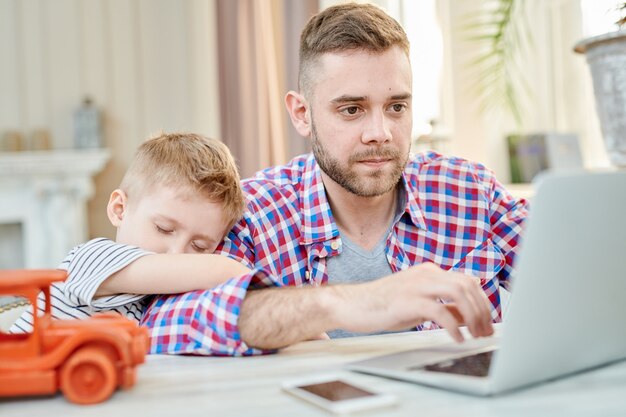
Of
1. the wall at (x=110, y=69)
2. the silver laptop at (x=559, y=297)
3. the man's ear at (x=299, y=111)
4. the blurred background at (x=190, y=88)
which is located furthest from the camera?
the wall at (x=110, y=69)

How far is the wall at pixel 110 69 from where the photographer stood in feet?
15.1

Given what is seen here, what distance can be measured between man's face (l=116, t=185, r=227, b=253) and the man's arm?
13.8 inches

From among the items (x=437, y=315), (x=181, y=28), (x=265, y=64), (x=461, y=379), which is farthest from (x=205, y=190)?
(x=181, y=28)

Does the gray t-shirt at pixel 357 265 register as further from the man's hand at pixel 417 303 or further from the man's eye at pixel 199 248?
the man's hand at pixel 417 303

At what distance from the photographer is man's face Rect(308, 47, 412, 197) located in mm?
1527

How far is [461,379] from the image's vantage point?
0.73 meters

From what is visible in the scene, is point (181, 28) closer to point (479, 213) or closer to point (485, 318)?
point (479, 213)

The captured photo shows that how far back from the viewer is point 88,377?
0.75 metres

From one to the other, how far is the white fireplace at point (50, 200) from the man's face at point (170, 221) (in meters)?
3.22

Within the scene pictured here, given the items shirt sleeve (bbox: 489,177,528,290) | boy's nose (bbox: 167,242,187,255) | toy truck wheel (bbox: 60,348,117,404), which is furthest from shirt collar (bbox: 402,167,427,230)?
toy truck wheel (bbox: 60,348,117,404)

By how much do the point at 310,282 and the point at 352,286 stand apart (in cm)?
60

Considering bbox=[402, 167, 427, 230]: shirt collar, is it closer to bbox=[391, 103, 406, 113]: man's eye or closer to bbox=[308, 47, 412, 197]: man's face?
bbox=[308, 47, 412, 197]: man's face

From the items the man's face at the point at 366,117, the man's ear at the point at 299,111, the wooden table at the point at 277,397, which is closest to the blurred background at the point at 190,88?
the man's ear at the point at 299,111

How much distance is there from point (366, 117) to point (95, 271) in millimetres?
687
